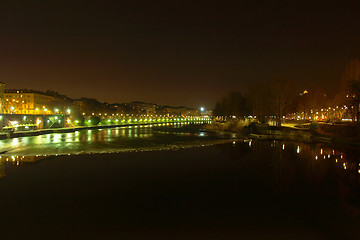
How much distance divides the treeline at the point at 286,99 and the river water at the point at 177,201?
72.3 feet

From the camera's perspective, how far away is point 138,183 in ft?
30.5

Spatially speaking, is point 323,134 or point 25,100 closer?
point 323,134

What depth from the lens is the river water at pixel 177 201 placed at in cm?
562

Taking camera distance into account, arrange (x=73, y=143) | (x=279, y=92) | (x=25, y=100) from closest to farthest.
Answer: (x=73, y=143) < (x=279, y=92) < (x=25, y=100)

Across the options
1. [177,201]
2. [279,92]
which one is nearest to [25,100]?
[279,92]

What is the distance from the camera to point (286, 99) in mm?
43969

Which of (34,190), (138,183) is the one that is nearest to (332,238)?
(138,183)

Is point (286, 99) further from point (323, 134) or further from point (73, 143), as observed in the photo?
point (73, 143)

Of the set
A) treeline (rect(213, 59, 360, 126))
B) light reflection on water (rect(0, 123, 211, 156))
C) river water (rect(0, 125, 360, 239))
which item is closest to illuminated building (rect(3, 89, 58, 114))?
treeline (rect(213, 59, 360, 126))

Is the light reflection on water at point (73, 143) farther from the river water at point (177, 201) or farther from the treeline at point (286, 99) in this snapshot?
the treeline at point (286, 99)

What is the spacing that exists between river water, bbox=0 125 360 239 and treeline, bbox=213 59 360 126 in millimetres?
22041

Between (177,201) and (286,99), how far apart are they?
1645 inches

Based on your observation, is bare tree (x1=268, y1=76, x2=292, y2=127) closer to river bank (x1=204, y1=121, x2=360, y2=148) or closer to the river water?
river bank (x1=204, y1=121, x2=360, y2=148)

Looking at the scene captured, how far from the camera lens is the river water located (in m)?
5.62
